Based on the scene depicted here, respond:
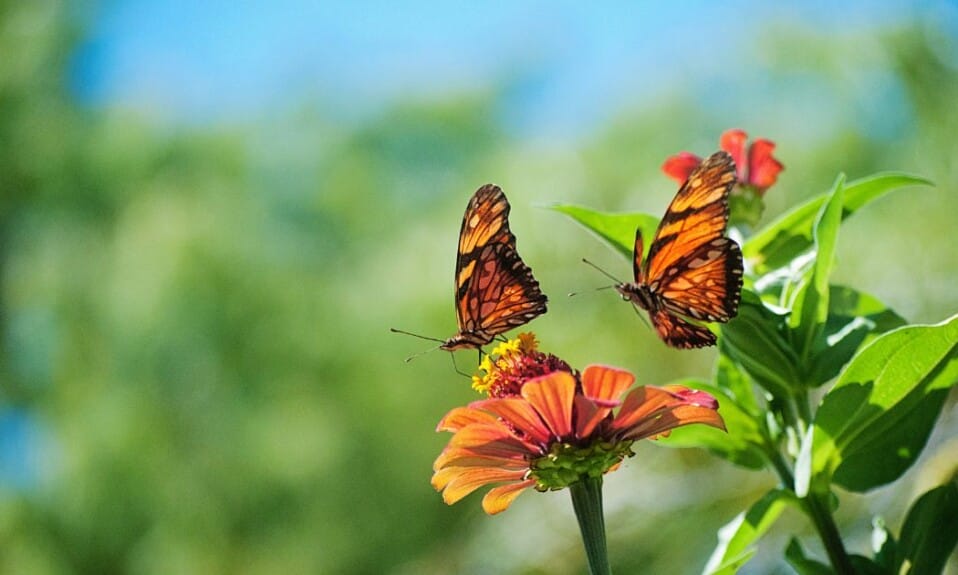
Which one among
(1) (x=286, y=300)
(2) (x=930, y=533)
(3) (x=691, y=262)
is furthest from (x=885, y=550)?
(1) (x=286, y=300)

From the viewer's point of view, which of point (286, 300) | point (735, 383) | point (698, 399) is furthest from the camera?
point (286, 300)

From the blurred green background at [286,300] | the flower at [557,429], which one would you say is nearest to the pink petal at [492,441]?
the flower at [557,429]

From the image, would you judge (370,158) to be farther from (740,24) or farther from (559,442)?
(559,442)

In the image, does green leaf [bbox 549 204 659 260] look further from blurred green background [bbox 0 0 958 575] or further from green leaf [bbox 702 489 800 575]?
blurred green background [bbox 0 0 958 575]

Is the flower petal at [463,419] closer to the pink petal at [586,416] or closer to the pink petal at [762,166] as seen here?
the pink petal at [586,416]

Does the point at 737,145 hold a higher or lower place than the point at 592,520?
higher

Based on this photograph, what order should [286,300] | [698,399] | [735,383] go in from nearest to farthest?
[698,399], [735,383], [286,300]

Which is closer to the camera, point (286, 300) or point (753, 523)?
point (753, 523)

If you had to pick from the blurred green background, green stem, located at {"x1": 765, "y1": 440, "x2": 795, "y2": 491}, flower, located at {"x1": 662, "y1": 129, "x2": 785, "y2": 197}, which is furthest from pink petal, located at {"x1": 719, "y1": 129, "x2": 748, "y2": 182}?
the blurred green background

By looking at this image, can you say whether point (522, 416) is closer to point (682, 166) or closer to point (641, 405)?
point (641, 405)
